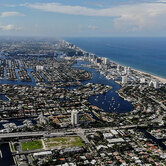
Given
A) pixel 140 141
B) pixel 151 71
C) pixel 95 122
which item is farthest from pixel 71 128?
pixel 151 71

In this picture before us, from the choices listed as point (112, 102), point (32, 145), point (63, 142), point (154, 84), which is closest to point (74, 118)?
point (63, 142)

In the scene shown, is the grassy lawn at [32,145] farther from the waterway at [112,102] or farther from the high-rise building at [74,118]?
the waterway at [112,102]

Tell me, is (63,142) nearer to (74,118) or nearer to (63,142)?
(63,142)

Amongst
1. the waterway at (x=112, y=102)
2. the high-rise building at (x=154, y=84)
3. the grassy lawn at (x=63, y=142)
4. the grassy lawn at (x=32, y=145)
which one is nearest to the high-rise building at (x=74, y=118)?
the grassy lawn at (x=63, y=142)

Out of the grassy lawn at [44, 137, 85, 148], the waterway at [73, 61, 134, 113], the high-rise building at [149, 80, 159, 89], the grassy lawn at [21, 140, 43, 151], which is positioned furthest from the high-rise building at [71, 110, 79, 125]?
the high-rise building at [149, 80, 159, 89]

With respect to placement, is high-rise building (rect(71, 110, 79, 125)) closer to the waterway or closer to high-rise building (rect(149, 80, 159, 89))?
the waterway

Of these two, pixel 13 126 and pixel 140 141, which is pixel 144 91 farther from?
pixel 13 126
